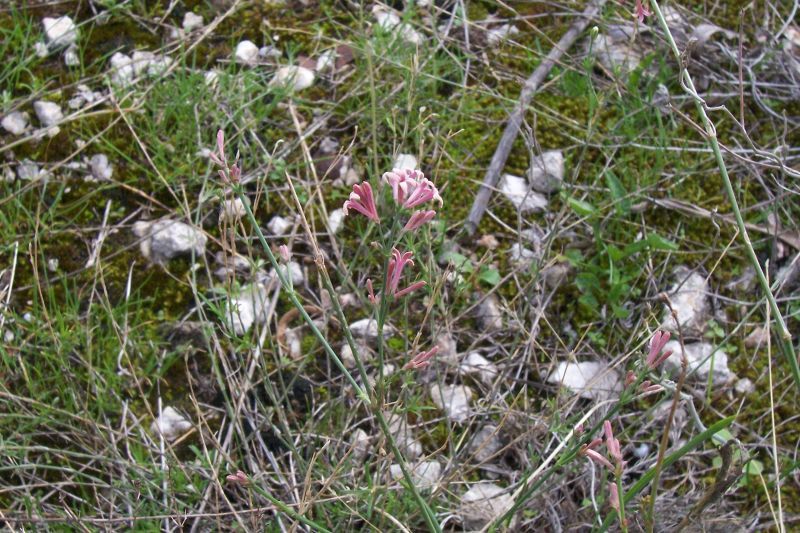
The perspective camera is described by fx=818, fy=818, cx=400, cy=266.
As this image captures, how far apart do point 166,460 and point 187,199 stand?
0.82m

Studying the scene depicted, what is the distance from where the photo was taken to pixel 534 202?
241 cm

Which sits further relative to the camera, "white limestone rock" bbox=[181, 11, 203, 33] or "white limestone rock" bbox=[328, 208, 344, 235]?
"white limestone rock" bbox=[181, 11, 203, 33]

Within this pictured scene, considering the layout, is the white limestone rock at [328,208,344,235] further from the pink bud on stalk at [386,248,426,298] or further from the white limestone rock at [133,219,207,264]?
the pink bud on stalk at [386,248,426,298]

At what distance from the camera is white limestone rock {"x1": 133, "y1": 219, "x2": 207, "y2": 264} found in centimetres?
224

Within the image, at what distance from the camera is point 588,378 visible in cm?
210

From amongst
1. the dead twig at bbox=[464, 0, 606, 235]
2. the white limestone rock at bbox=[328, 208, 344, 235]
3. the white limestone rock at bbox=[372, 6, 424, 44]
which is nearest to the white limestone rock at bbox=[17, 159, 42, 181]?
the white limestone rock at bbox=[328, 208, 344, 235]

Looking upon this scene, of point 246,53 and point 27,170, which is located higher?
point 246,53

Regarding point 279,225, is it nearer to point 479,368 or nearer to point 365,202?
point 479,368

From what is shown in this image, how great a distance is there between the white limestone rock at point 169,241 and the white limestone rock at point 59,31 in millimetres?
795

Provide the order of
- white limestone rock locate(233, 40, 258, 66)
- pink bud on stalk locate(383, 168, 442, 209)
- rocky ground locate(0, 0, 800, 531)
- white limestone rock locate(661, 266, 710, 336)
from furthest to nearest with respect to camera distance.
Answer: white limestone rock locate(233, 40, 258, 66)
white limestone rock locate(661, 266, 710, 336)
rocky ground locate(0, 0, 800, 531)
pink bud on stalk locate(383, 168, 442, 209)

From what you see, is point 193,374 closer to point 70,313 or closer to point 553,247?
point 70,313

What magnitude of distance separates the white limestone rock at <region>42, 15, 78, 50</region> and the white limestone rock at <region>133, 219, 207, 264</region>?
0.79 metres

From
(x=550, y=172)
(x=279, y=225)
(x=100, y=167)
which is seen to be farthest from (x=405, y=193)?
(x=100, y=167)

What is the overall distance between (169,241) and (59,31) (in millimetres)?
916
